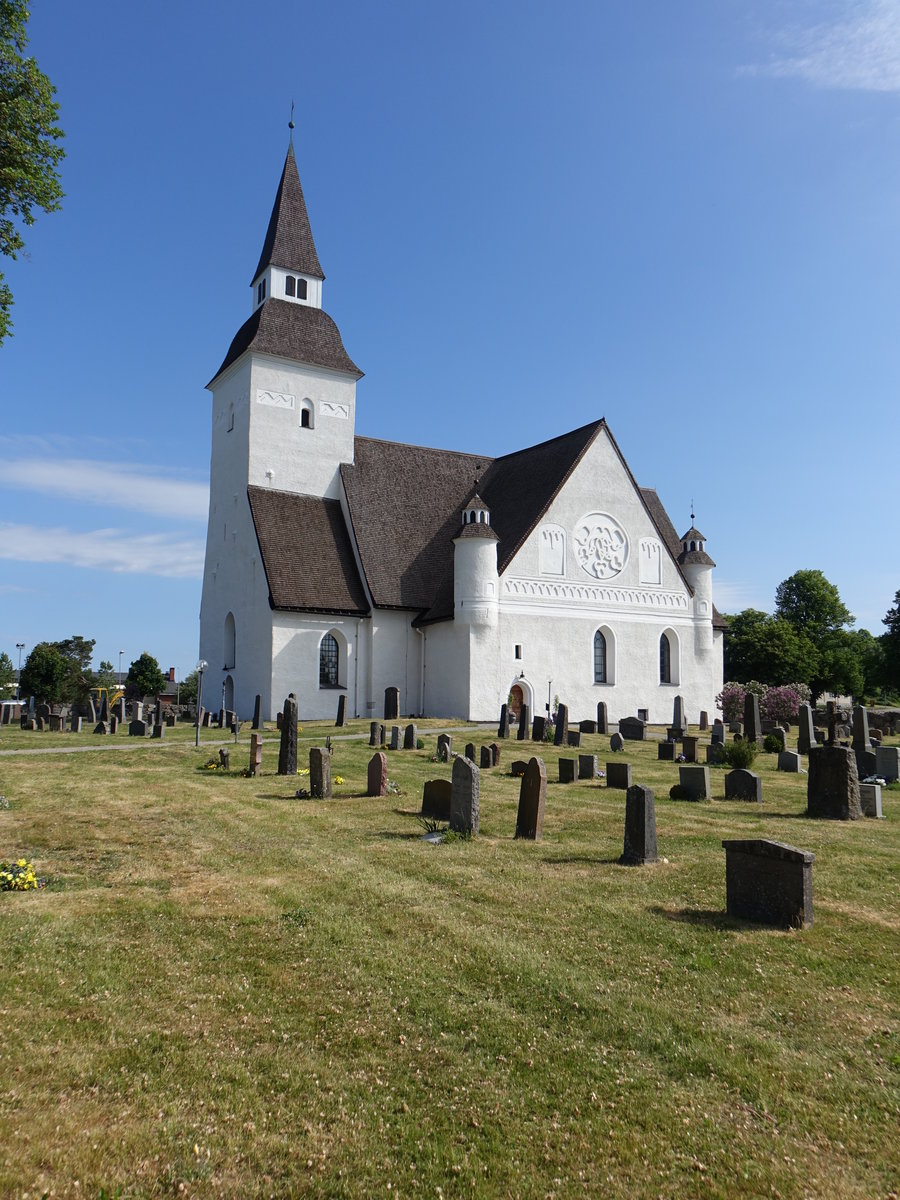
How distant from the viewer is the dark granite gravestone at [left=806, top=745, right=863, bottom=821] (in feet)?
42.3

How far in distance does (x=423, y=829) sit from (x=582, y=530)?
26.6 meters

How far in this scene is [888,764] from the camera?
17.2m

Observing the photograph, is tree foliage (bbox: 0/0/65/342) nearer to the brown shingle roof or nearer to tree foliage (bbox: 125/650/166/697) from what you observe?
the brown shingle roof

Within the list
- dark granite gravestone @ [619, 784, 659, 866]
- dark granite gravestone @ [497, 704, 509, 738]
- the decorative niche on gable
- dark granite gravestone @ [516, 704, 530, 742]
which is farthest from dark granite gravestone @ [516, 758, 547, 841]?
the decorative niche on gable

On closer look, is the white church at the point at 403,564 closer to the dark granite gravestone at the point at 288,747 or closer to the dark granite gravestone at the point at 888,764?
the dark granite gravestone at the point at 288,747

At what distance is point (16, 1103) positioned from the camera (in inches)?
179

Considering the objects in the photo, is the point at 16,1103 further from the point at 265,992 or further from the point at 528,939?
the point at 528,939


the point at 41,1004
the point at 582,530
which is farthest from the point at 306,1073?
the point at 582,530

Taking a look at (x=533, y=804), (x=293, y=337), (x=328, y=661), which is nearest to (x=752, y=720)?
(x=533, y=804)

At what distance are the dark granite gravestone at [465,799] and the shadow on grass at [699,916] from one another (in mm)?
3591

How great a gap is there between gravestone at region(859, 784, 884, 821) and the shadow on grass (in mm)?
6481

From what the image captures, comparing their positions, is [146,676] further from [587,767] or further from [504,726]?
[587,767]

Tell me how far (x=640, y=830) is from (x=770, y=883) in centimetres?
222

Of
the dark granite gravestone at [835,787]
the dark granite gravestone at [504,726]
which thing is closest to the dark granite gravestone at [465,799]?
the dark granite gravestone at [835,787]
